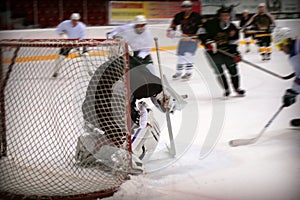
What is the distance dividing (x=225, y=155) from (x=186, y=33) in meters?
2.61

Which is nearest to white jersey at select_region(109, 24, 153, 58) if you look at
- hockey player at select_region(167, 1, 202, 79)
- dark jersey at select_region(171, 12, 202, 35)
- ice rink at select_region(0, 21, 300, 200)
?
ice rink at select_region(0, 21, 300, 200)

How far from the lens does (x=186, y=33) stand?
4.86 meters

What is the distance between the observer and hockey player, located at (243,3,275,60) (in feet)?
16.3

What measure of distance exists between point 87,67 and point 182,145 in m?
0.71

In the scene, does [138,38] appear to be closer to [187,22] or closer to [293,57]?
[187,22]

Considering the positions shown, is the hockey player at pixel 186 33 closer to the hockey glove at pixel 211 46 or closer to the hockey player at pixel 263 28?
the hockey glove at pixel 211 46

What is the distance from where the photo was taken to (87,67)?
247cm

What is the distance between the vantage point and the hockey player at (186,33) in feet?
15.3

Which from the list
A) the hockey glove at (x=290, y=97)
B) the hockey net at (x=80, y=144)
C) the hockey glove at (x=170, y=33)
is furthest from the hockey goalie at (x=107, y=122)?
the hockey glove at (x=170, y=33)

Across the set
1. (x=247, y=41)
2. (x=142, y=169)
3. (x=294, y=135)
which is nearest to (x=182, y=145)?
(x=142, y=169)

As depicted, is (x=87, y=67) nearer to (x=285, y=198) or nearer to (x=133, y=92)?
(x=133, y=92)

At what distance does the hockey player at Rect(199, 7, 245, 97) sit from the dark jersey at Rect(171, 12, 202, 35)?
39cm

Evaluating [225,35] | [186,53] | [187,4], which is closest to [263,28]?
[186,53]

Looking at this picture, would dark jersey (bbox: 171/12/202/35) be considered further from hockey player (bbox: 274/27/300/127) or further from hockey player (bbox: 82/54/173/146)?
hockey player (bbox: 82/54/173/146)
